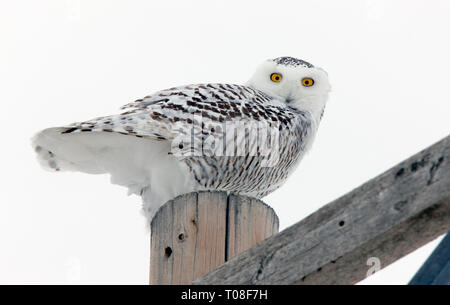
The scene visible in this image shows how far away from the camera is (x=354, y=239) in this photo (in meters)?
1.95

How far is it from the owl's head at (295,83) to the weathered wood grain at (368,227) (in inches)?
106

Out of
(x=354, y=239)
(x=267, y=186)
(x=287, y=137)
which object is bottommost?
(x=267, y=186)

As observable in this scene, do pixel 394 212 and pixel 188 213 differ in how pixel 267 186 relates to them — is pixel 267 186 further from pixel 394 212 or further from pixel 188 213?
pixel 394 212

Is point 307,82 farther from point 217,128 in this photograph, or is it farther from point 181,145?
point 181,145

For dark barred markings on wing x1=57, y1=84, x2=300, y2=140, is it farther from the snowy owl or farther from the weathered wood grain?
the weathered wood grain

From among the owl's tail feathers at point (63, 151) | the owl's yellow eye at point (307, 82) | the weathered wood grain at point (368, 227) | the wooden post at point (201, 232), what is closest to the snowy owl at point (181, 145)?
the owl's tail feathers at point (63, 151)

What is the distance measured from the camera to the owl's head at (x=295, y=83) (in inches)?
189

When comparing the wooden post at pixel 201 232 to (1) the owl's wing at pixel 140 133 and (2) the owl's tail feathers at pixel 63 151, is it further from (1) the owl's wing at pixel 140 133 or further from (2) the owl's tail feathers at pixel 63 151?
(2) the owl's tail feathers at pixel 63 151

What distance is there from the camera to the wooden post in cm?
272

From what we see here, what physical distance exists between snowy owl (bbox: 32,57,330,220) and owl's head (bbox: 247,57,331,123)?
54 centimetres

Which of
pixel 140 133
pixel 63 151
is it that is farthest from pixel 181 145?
pixel 63 151

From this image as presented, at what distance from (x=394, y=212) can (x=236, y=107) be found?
2203mm
